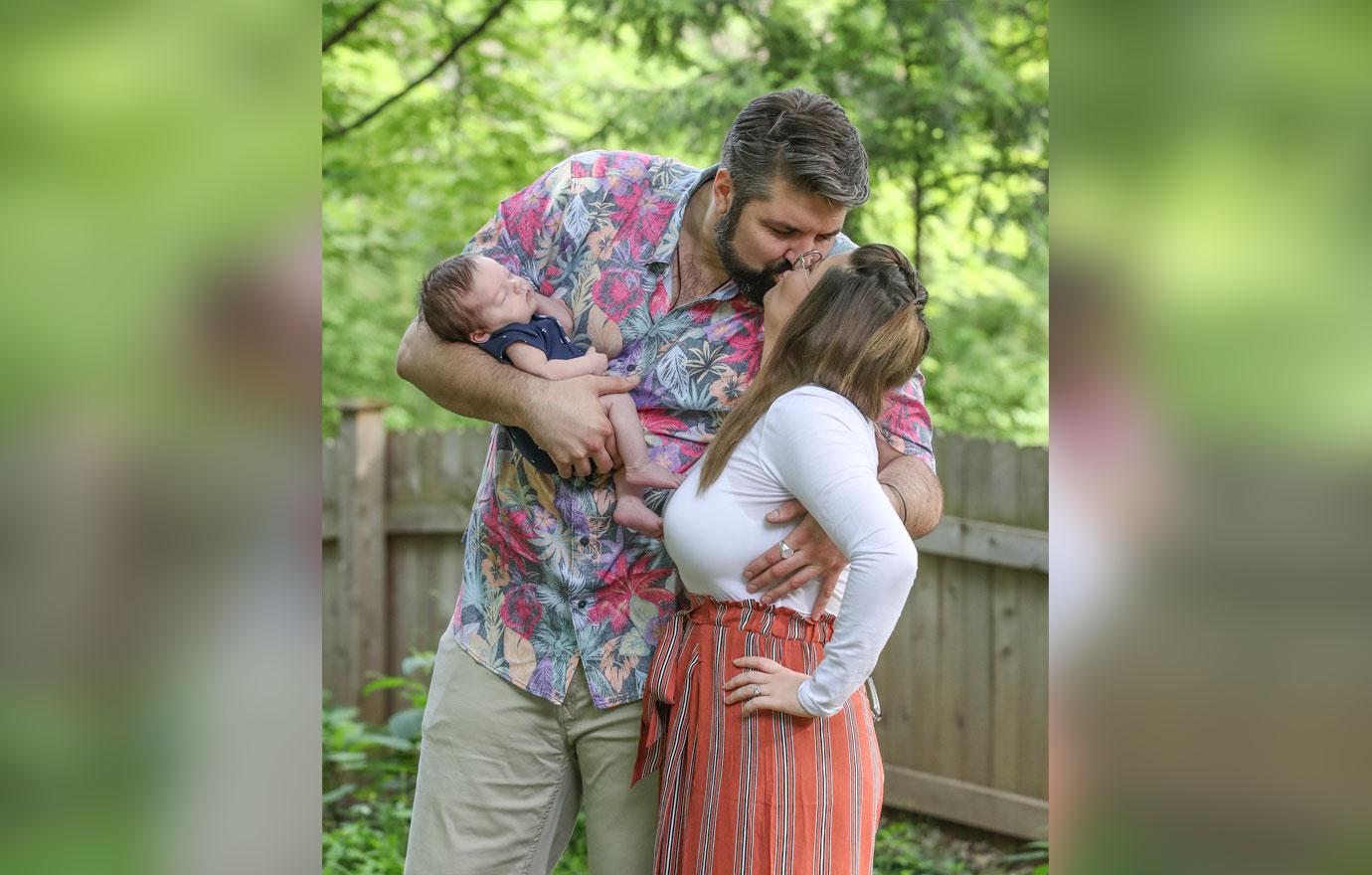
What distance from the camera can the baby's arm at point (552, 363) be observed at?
210cm

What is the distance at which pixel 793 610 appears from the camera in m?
1.89

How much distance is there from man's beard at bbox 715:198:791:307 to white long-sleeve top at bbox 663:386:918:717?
0.91 ft

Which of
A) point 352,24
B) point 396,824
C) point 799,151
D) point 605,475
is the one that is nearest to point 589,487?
point 605,475

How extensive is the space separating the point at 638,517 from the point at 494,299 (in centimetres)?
45

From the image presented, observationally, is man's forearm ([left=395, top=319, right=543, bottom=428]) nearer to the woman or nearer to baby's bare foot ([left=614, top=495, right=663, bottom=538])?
baby's bare foot ([left=614, top=495, right=663, bottom=538])

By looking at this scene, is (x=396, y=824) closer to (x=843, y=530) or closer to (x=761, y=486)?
(x=761, y=486)

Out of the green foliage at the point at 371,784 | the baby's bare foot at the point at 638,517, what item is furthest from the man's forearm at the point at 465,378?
the green foliage at the point at 371,784

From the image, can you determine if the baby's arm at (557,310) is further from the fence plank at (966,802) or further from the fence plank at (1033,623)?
the fence plank at (966,802)

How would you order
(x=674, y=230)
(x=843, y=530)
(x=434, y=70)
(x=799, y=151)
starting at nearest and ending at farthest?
(x=843, y=530) < (x=799, y=151) < (x=674, y=230) < (x=434, y=70)

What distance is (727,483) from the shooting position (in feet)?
6.22

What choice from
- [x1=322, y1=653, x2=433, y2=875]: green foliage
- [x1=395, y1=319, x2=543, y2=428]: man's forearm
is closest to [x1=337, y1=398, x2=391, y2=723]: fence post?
[x1=322, y1=653, x2=433, y2=875]: green foliage
